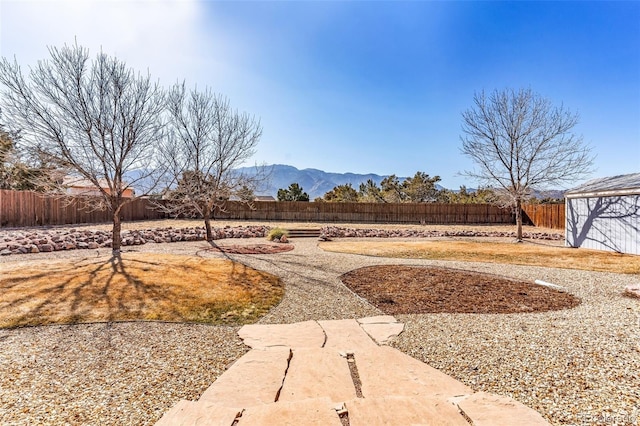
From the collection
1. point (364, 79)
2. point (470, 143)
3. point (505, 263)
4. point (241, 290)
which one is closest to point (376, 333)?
point (241, 290)

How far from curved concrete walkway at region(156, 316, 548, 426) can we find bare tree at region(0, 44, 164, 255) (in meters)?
6.90

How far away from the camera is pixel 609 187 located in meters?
11.0

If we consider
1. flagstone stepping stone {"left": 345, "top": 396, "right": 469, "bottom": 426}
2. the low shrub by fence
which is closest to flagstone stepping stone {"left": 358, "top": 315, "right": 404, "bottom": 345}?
flagstone stepping stone {"left": 345, "top": 396, "right": 469, "bottom": 426}

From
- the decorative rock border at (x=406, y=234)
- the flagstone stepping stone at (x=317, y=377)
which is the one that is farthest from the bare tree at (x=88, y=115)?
the decorative rock border at (x=406, y=234)

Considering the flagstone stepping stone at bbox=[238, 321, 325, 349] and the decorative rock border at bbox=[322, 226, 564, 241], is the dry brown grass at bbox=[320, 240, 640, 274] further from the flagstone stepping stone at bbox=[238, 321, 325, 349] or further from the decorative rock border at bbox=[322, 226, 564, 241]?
the flagstone stepping stone at bbox=[238, 321, 325, 349]

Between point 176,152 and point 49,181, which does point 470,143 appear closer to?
point 176,152

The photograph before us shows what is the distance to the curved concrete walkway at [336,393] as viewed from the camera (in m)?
1.90

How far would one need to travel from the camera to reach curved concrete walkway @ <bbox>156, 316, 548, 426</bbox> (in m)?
1.90

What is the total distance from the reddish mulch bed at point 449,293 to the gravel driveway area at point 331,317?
0.31 m

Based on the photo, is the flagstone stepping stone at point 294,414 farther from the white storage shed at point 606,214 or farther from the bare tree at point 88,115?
the white storage shed at point 606,214

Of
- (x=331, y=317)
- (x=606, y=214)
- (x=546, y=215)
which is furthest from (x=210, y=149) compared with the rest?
(x=546, y=215)

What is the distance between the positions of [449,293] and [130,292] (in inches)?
197

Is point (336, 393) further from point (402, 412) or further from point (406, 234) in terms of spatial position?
point (406, 234)

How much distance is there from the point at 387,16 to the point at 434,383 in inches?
390
